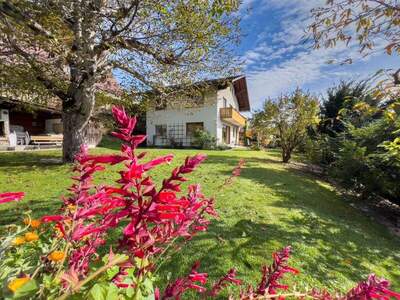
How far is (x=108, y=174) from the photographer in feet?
24.0

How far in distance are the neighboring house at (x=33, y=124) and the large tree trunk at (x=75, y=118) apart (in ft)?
6.59

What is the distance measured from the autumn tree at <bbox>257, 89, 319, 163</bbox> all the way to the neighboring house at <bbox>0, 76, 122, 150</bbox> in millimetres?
8805

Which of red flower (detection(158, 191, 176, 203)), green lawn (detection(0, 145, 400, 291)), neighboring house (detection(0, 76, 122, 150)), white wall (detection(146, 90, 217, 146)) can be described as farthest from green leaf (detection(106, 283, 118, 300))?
white wall (detection(146, 90, 217, 146))

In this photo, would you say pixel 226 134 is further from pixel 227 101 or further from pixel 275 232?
pixel 275 232

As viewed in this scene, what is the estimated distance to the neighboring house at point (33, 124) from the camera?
10945 mm

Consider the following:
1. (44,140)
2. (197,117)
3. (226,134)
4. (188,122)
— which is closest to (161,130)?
(188,122)

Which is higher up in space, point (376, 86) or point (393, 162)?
point (376, 86)

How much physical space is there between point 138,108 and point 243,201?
710 centimetres

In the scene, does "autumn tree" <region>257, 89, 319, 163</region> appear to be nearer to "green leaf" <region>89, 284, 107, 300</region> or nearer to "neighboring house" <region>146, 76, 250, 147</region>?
"neighboring house" <region>146, 76, 250, 147</region>

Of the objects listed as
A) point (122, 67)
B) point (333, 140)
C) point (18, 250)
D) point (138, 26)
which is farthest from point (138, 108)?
point (18, 250)

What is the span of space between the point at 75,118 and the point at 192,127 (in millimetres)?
16306

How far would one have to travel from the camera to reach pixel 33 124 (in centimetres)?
2061

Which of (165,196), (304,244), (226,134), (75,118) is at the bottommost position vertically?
(304,244)

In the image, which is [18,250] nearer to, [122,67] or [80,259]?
[80,259]
